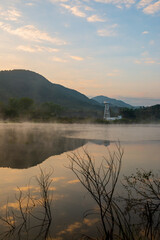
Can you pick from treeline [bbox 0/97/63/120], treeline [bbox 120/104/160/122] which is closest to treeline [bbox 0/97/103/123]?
treeline [bbox 0/97/63/120]

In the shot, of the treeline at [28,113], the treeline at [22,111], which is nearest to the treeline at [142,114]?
the treeline at [28,113]

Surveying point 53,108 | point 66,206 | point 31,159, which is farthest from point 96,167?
point 53,108

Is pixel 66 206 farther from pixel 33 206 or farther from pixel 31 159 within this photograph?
pixel 31 159

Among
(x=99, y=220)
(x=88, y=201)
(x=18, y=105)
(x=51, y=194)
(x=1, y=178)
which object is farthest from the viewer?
(x=18, y=105)

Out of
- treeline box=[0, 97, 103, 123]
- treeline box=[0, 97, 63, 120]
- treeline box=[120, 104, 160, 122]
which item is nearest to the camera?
treeline box=[0, 97, 103, 123]

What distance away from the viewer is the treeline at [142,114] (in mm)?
106625

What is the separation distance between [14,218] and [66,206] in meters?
1.48

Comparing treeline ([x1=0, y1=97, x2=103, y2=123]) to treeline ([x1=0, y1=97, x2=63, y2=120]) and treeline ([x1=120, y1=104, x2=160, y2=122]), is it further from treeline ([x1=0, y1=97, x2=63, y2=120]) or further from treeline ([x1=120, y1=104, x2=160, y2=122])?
treeline ([x1=120, y1=104, x2=160, y2=122])

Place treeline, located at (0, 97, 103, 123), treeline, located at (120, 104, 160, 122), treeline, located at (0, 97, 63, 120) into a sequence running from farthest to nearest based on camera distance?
1. treeline, located at (120, 104, 160, 122)
2. treeline, located at (0, 97, 63, 120)
3. treeline, located at (0, 97, 103, 123)

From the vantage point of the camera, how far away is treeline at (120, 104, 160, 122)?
A: 10662cm

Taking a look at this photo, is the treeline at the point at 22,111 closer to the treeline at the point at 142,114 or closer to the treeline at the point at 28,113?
the treeline at the point at 28,113

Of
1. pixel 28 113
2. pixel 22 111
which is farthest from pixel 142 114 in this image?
pixel 22 111

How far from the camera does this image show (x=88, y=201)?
6875mm

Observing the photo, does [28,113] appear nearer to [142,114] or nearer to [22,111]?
[22,111]
